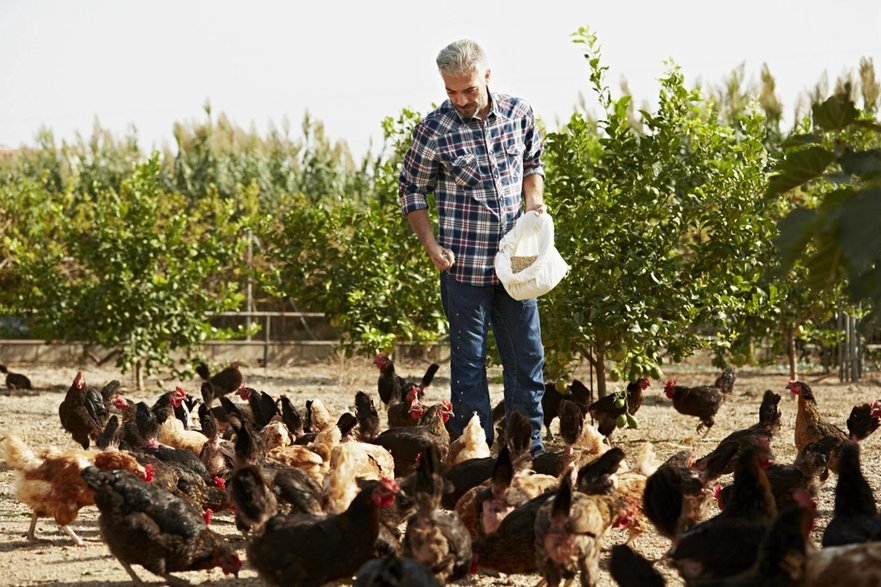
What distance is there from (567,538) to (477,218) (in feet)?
8.98

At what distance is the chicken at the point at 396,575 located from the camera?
3.66 meters

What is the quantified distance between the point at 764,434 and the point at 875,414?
0.80 metres

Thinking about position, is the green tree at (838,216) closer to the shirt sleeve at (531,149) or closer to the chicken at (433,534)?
the chicken at (433,534)

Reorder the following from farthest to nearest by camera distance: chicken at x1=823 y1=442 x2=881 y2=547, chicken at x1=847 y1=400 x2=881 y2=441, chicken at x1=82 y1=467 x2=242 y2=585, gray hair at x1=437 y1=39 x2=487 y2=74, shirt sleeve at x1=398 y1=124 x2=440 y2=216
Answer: chicken at x1=847 y1=400 x2=881 y2=441
shirt sleeve at x1=398 y1=124 x2=440 y2=216
gray hair at x1=437 y1=39 x2=487 y2=74
chicken at x1=82 y1=467 x2=242 y2=585
chicken at x1=823 y1=442 x2=881 y2=547

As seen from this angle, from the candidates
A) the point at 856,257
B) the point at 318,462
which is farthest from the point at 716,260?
the point at 856,257

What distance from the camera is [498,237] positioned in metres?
6.77

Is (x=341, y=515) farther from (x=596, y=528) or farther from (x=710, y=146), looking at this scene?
(x=710, y=146)

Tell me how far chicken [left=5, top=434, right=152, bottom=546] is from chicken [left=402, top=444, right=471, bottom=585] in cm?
184

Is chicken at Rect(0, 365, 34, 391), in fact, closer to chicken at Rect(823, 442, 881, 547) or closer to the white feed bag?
the white feed bag

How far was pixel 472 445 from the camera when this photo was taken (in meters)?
6.70

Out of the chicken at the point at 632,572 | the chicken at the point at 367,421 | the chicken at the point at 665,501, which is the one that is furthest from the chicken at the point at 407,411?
the chicken at the point at 632,572

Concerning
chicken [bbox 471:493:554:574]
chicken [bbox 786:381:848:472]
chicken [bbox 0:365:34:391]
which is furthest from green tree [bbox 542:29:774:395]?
chicken [bbox 0:365:34:391]

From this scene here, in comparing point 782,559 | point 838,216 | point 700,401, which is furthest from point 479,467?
point 700,401

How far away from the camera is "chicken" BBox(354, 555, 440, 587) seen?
366 cm
